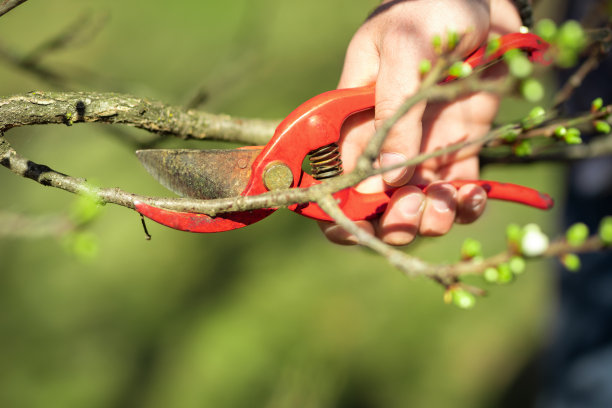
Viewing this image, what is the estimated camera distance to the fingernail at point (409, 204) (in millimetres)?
2039

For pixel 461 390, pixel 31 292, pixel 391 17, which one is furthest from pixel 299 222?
pixel 391 17

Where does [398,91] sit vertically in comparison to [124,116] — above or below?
below

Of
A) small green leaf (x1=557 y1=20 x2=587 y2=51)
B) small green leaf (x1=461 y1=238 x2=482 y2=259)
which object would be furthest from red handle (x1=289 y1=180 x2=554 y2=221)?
small green leaf (x1=557 y1=20 x2=587 y2=51)

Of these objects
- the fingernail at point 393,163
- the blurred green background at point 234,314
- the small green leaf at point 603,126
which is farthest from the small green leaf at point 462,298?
the blurred green background at point 234,314

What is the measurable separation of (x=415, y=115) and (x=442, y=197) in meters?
0.47

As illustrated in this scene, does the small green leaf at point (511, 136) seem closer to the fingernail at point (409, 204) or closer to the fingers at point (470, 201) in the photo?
the fingers at point (470, 201)

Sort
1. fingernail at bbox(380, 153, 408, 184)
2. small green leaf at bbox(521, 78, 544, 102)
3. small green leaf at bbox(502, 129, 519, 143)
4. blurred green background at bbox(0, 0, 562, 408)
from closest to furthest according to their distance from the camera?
1. small green leaf at bbox(521, 78, 544, 102)
2. small green leaf at bbox(502, 129, 519, 143)
3. fingernail at bbox(380, 153, 408, 184)
4. blurred green background at bbox(0, 0, 562, 408)

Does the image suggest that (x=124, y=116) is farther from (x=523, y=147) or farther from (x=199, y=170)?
(x=523, y=147)

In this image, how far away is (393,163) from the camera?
187cm

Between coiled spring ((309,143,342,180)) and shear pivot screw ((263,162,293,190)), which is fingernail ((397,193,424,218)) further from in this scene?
shear pivot screw ((263,162,293,190))

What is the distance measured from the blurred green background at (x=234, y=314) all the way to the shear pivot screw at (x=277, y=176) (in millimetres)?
2636

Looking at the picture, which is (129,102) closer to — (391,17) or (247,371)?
(391,17)

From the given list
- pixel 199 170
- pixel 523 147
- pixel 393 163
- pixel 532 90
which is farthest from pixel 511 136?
pixel 199 170

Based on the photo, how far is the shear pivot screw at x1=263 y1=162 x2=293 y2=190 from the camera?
6.02ft
